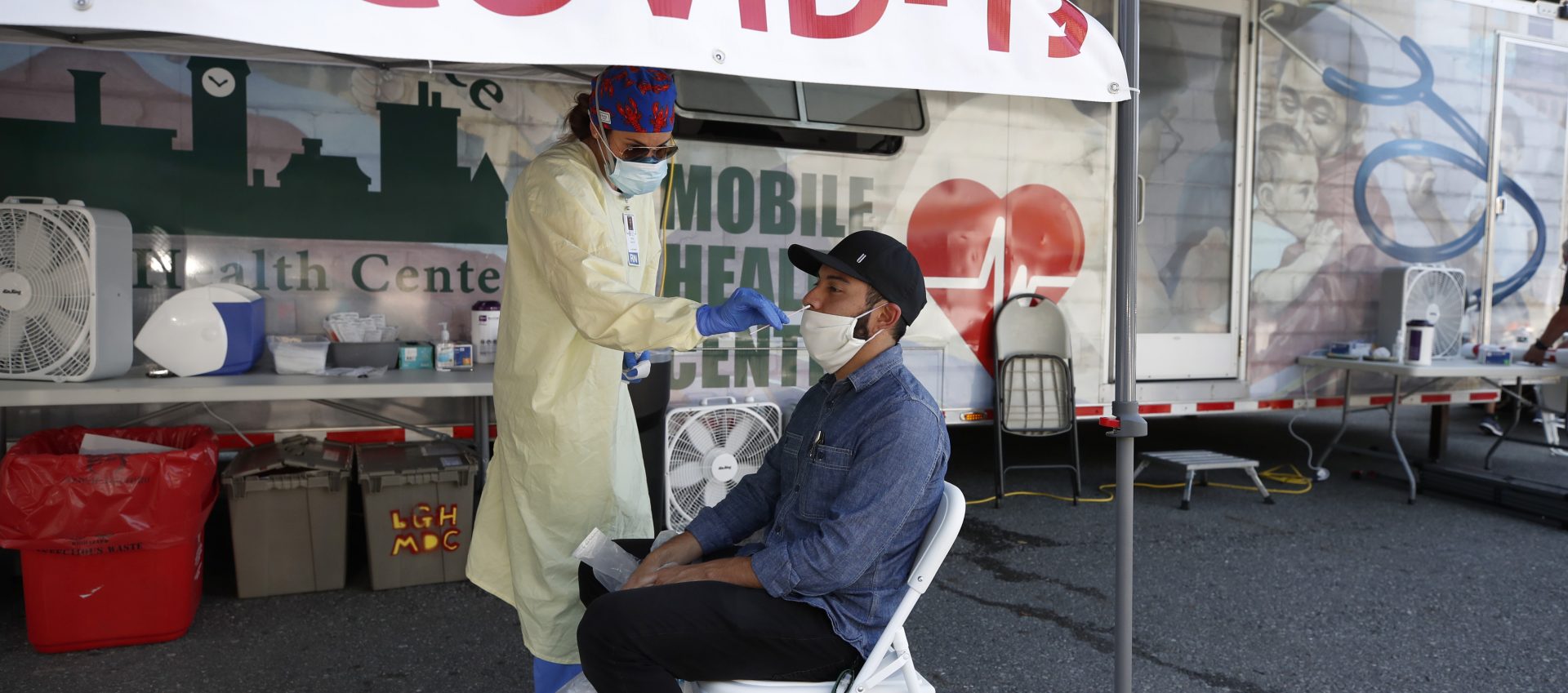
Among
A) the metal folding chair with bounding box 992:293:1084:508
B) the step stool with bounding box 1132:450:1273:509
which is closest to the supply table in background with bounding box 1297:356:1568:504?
the step stool with bounding box 1132:450:1273:509

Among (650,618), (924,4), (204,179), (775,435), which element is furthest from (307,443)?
(924,4)

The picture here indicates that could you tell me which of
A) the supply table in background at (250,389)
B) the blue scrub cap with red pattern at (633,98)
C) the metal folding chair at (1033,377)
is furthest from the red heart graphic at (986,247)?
the blue scrub cap with red pattern at (633,98)

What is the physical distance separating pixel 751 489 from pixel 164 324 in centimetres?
285

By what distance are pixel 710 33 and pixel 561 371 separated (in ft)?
2.72

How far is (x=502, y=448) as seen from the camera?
2.23m

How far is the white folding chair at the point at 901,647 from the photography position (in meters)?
1.78

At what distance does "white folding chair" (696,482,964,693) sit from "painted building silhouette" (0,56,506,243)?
3219 mm

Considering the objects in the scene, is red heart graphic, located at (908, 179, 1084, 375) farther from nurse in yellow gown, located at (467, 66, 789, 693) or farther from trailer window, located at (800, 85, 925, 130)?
nurse in yellow gown, located at (467, 66, 789, 693)

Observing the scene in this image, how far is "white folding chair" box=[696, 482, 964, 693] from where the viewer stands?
5.82ft

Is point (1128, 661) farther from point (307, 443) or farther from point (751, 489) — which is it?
point (307, 443)

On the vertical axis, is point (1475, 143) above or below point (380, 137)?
above

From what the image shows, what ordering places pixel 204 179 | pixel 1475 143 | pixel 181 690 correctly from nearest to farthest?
pixel 181 690 → pixel 204 179 → pixel 1475 143

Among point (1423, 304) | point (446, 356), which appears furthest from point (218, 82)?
point (1423, 304)

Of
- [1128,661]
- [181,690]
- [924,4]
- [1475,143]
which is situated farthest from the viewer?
[1475,143]
